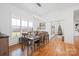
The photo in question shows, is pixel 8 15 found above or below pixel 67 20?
above

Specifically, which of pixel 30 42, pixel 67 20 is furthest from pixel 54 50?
pixel 67 20

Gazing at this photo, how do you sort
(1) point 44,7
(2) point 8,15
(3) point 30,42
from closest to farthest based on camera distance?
1. (2) point 8,15
2. (1) point 44,7
3. (3) point 30,42

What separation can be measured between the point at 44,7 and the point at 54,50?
1.10 m

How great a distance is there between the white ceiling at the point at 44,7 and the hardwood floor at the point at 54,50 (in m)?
0.78

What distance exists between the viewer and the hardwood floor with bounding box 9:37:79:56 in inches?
93.1

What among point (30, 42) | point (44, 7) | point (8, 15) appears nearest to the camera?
point (8, 15)

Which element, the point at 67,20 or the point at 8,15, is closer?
the point at 8,15

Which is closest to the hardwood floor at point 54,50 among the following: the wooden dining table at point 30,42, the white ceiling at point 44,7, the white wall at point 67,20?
the wooden dining table at point 30,42

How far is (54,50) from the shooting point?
2.46 m

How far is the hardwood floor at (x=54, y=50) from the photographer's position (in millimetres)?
2365

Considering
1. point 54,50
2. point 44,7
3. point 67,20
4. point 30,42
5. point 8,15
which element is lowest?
point 54,50

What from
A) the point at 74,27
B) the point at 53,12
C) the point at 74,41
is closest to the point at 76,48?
the point at 74,41

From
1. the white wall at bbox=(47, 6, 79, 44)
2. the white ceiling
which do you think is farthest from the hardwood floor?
the white ceiling

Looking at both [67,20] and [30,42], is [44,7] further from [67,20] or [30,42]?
[30,42]
